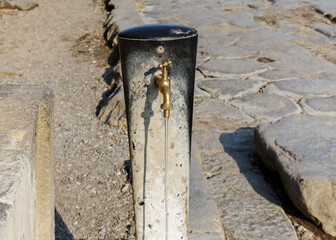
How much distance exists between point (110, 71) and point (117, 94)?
1106 mm

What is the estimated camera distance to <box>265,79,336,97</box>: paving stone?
143 inches

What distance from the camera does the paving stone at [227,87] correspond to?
3.71 metres

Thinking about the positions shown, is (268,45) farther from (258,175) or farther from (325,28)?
(258,175)

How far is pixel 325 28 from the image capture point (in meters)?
5.56

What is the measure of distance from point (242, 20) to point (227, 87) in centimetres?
245

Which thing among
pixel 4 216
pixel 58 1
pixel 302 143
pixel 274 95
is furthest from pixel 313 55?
pixel 58 1

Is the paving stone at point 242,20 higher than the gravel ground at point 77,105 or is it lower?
higher

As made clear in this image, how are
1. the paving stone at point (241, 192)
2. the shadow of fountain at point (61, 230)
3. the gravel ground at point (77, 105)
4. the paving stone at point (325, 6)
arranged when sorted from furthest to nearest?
the paving stone at point (325, 6)
the gravel ground at point (77, 105)
the shadow of fountain at point (61, 230)
the paving stone at point (241, 192)

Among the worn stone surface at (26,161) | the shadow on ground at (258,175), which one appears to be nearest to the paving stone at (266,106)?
the shadow on ground at (258,175)

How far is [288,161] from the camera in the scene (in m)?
2.30

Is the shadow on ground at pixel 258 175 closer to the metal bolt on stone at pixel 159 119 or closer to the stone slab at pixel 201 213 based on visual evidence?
the stone slab at pixel 201 213

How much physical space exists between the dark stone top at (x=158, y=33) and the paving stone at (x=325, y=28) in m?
4.16

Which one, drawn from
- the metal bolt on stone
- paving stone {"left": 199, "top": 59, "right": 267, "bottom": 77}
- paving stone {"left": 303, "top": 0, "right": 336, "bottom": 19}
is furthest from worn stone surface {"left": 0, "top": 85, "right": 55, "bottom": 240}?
paving stone {"left": 303, "top": 0, "right": 336, "bottom": 19}

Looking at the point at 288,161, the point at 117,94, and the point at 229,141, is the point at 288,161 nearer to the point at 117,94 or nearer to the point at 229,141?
the point at 229,141
